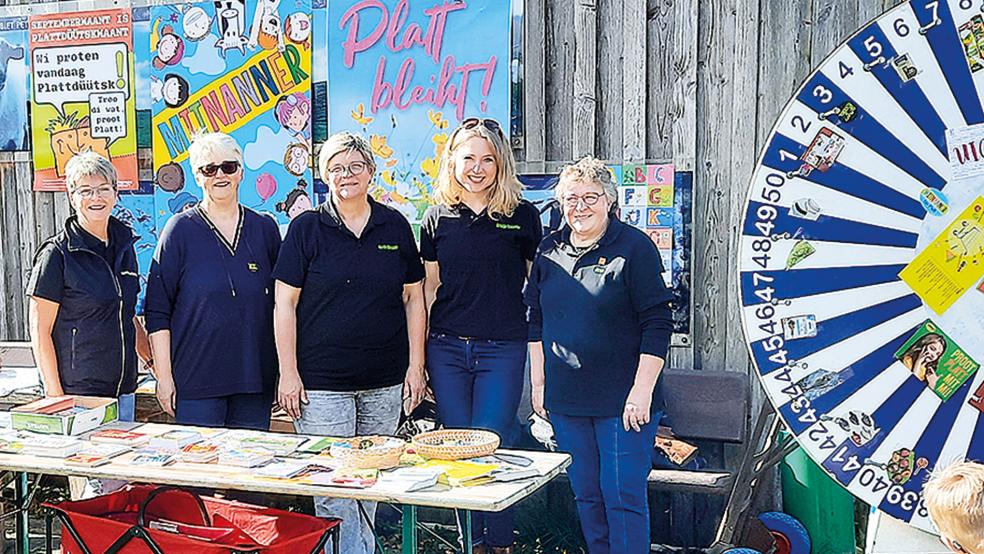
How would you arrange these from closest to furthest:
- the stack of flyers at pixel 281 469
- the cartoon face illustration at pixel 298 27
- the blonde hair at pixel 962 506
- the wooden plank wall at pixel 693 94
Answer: the blonde hair at pixel 962 506 → the stack of flyers at pixel 281 469 → the wooden plank wall at pixel 693 94 → the cartoon face illustration at pixel 298 27

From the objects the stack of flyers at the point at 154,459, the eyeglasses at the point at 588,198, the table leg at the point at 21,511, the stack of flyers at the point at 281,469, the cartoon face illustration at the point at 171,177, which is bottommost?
the table leg at the point at 21,511

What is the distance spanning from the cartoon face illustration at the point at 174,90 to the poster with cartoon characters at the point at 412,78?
779mm

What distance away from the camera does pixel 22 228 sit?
5395mm

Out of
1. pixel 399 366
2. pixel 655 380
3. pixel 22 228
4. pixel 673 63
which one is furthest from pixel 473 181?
pixel 22 228

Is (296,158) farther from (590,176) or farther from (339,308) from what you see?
(590,176)

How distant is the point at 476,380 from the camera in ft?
12.2

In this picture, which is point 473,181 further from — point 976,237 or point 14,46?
point 14,46

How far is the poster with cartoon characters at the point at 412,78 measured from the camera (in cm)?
457

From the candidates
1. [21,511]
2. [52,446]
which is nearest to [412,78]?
[52,446]

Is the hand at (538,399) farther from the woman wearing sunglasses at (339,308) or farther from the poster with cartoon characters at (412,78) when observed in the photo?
the poster with cartoon characters at (412,78)

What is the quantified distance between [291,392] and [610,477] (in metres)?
1.09

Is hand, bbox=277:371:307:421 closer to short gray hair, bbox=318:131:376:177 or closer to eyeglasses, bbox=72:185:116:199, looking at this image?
short gray hair, bbox=318:131:376:177

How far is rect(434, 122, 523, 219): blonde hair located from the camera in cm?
367

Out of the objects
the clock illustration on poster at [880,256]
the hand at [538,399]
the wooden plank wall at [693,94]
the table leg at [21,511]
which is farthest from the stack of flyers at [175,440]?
the wooden plank wall at [693,94]
